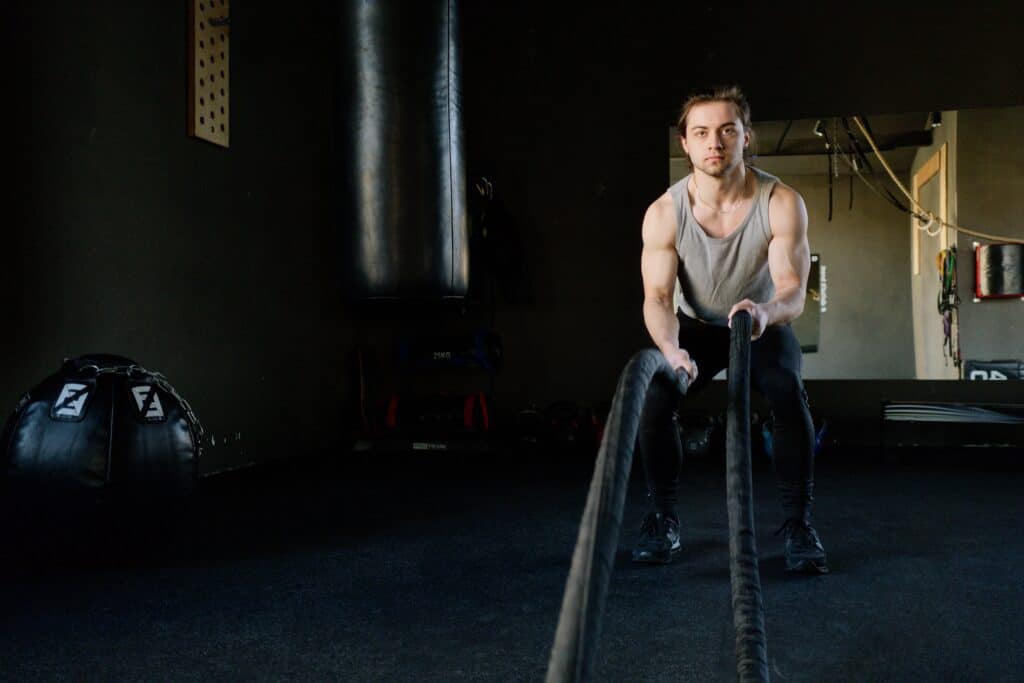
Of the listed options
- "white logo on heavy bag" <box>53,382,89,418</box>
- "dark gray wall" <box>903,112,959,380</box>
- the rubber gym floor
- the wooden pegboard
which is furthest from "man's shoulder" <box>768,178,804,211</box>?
"dark gray wall" <box>903,112,959,380</box>

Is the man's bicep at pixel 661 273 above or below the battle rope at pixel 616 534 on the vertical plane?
above

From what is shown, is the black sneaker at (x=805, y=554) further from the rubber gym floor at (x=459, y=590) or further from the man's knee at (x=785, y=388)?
the man's knee at (x=785, y=388)

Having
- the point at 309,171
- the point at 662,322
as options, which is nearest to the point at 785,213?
the point at 662,322

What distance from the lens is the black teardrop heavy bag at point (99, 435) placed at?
2143 mm

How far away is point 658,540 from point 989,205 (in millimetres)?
3211

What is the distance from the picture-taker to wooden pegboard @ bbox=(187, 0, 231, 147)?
3.54 meters

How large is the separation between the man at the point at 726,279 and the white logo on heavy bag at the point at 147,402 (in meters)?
1.22

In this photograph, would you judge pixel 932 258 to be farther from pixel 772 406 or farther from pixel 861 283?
pixel 772 406

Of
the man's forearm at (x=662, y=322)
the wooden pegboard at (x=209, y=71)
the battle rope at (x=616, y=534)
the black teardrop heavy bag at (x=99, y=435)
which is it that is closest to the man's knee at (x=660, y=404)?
the man's forearm at (x=662, y=322)

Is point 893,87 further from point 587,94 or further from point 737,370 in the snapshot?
point 737,370

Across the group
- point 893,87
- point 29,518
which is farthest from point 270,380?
point 893,87

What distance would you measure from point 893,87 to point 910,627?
11.4ft

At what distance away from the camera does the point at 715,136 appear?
2.04 m

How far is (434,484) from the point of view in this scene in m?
3.53
